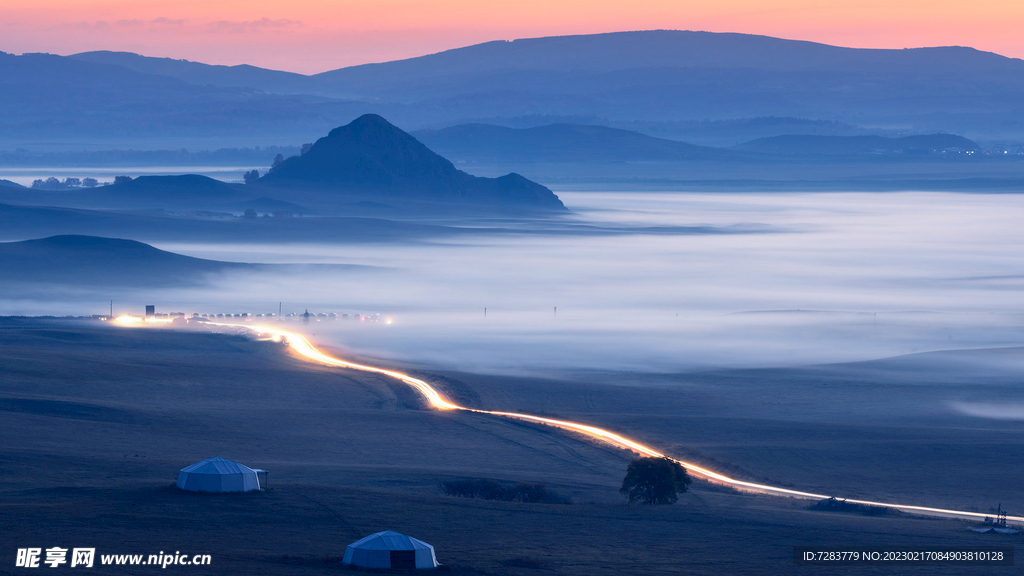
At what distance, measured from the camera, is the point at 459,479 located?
143 ft

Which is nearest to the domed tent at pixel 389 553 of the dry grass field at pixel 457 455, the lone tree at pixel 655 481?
the dry grass field at pixel 457 455

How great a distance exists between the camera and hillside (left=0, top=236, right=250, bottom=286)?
138 metres

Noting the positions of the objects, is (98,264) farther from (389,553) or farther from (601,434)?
(389,553)

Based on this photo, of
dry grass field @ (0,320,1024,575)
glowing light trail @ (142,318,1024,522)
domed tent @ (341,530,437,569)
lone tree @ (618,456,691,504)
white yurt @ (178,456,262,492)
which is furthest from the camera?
glowing light trail @ (142,318,1024,522)

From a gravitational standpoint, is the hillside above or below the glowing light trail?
above

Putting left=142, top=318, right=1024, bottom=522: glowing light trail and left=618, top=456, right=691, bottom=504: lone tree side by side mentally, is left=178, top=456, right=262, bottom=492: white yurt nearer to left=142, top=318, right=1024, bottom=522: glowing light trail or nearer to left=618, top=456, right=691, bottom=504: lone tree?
left=618, top=456, right=691, bottom=504: lone tree

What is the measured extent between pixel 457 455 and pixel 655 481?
11.0 metres

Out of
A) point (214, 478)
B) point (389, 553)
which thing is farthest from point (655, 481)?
point (389, 553)

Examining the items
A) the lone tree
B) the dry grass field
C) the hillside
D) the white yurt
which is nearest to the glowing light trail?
the dry grass field

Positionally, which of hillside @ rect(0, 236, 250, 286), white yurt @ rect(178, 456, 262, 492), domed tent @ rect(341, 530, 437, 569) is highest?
hillside @ rect(0, 236, 250, 286)

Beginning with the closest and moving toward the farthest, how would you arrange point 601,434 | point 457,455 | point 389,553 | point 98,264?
point 389,553, point 457,455, point 601,434, point 98,264

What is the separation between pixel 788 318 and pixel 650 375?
3735 cm

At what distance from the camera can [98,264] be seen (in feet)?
468

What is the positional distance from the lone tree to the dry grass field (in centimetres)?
61
